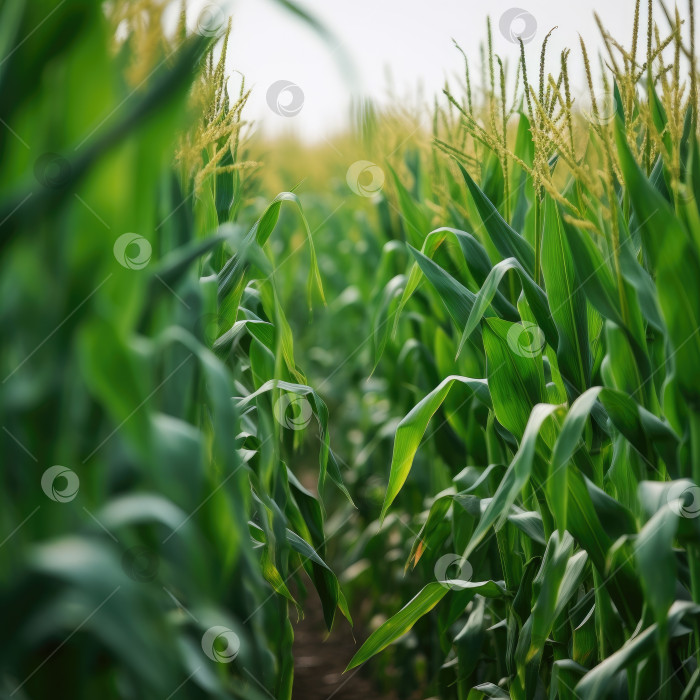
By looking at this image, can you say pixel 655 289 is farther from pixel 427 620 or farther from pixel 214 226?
pixel 427 620

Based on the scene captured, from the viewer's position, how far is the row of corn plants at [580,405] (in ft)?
2.84

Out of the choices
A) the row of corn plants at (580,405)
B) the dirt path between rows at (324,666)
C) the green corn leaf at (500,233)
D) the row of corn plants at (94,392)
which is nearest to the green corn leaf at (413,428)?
the row of corn plants at (580,405)

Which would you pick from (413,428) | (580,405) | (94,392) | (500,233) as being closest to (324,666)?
(413,428)

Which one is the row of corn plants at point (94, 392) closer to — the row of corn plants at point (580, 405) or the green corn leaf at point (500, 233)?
the row of corn plants at point (580, 405)

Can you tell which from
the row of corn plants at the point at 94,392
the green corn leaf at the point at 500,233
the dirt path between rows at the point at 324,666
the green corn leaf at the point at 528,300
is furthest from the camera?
the dirt path between rows at the point at 324,666

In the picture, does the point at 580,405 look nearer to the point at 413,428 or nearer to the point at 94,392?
the point at 413,428

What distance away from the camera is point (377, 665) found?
216 cm

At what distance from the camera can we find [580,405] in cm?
87

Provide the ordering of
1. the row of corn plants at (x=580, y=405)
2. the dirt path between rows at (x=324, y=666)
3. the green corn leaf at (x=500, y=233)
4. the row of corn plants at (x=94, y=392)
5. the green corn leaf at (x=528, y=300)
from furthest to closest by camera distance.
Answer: the dirt path between rows at (x=324, y=666), the green corn leaf at (x=500, y=233), the green corn leaf at (x=528, y=300), the row of corn plants at (x=580, y=405), the row of corn plants at (x=94, y=392)

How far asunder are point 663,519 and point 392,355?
4.19 ft

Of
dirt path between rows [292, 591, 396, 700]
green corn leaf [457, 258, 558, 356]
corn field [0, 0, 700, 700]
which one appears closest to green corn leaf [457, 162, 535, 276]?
corn field [0, 0, 700, 700]

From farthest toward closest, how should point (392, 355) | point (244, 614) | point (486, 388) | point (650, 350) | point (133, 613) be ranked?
point (392, 355) → point (486, 388) → point (650, 350) → point (244, 614) → point (133, 613)

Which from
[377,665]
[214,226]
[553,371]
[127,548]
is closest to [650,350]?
[553,371]

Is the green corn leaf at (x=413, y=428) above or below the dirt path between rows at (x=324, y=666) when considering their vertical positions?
above
